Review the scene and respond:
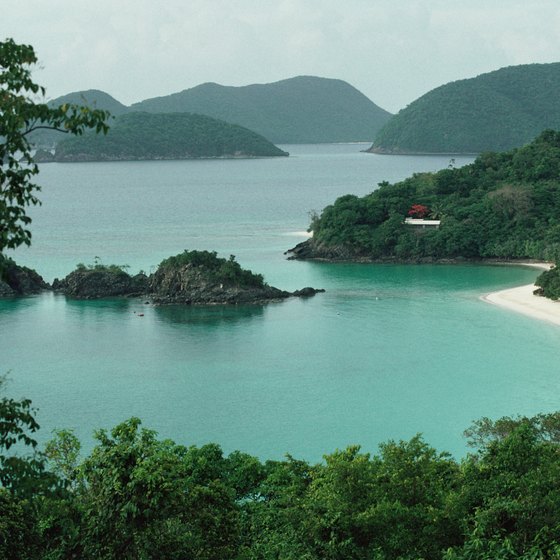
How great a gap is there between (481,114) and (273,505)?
159 m

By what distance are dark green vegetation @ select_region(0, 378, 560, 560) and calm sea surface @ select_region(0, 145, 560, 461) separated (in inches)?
311

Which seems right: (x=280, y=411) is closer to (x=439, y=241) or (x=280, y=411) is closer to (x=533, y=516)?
(x=533, y=516)

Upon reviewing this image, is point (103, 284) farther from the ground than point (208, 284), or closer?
closer

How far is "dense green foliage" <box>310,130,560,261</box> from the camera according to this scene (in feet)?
157

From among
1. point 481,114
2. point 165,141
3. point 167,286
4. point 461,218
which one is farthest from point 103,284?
point 481,114

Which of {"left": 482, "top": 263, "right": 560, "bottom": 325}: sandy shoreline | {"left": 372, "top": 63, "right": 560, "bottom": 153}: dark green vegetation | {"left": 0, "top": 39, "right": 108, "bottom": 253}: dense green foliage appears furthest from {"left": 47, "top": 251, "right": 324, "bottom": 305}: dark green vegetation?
{"left": 372, "top": 63, "right": 560, "bottom": 153}: dark green vegetation

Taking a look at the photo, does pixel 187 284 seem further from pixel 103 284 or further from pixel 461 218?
pixel 461 218

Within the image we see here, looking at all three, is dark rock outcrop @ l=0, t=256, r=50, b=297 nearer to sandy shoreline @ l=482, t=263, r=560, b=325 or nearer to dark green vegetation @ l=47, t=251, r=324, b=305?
dark green vegetation @ l=47, t=251, r=324, b=305

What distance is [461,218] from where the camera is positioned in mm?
50156

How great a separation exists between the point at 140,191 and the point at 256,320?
6555 cm

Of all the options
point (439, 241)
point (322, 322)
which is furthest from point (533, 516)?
point (439, 241)

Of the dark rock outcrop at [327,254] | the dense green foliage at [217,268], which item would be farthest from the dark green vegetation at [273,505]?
the dark rock outcrop at [327,254]

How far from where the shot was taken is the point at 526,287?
40.1 m

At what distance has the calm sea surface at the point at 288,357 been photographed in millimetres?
23359
